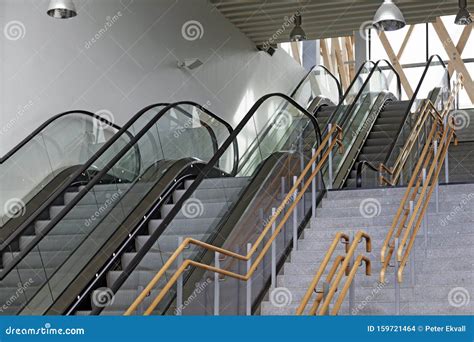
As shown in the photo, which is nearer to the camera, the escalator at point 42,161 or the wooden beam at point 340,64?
the escalator at point 42,161

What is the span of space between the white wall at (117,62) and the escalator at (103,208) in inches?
45.7

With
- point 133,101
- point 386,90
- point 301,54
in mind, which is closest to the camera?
point 133,101

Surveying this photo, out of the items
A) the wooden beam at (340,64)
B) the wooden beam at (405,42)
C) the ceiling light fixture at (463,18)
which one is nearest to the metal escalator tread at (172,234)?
the ceiling light fixture at (463,18)

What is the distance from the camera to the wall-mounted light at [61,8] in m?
9.27

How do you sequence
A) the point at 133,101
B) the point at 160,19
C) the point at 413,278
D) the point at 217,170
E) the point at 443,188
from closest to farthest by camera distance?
1. the point at 413,278
2. the point at 217,170
3. the point at 443,188
4. the point at 133,101
5. the point at 160,19

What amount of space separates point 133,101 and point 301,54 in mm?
10359

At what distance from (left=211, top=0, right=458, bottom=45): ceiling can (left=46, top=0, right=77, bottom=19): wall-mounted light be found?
20.9 feet

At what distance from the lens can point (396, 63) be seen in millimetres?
23406

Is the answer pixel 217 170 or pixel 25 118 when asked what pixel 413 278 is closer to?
pixel 217 170

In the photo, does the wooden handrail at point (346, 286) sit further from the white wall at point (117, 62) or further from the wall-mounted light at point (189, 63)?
the wall-mounted light at point (189, 63)

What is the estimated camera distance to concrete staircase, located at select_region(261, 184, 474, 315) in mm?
7605

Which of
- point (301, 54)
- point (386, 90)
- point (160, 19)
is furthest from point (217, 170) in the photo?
point (301, 54)

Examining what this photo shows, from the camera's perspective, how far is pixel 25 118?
34.8 feet

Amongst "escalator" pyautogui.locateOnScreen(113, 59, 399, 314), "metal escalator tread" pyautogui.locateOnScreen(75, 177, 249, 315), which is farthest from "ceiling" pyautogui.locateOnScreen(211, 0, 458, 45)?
"metal escalator tread" pyautogui.locateOnScreen(75, 177, 249, 315)
